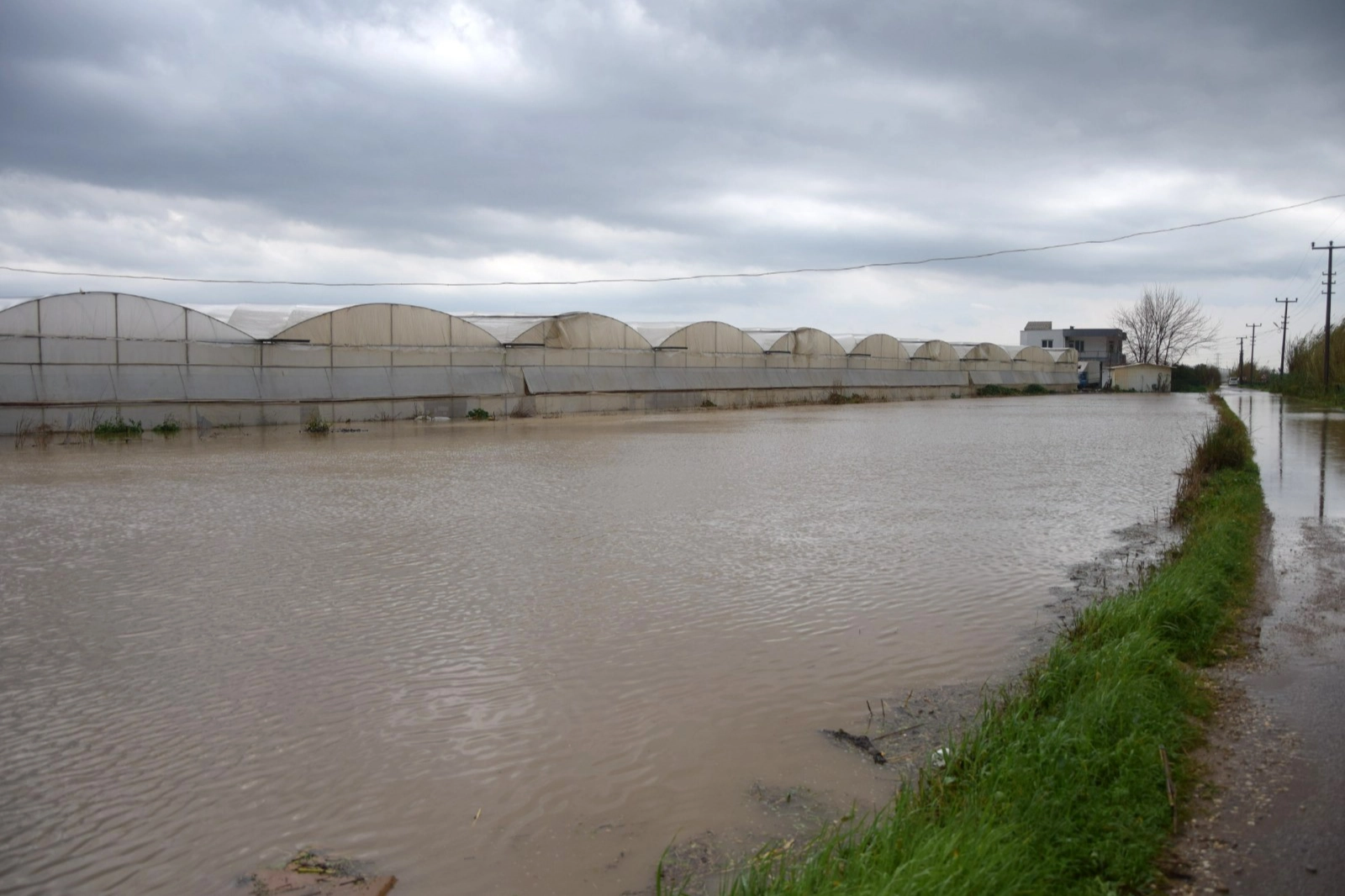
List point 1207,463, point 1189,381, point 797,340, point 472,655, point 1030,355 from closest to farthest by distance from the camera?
point 472,655, point 1207,463, point 797,340, point 1030,355, point 1189,381

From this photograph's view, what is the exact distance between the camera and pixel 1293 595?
25.4ft

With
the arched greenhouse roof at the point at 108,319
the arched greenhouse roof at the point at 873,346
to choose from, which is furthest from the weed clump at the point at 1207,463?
the arched greenhouse roof at the point at 873,346

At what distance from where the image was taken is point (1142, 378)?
73500 millimetres

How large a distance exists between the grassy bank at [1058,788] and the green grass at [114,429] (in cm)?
2359

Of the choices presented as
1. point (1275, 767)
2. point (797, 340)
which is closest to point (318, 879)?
point (1275, 767)

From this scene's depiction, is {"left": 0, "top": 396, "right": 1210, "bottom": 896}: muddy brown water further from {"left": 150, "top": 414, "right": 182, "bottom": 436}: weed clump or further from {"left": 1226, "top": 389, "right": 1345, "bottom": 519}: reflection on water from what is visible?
{"left": 150, "top": 414, "right": 182, "bottom": 436}: weed clump

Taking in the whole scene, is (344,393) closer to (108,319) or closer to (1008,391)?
(108,319)

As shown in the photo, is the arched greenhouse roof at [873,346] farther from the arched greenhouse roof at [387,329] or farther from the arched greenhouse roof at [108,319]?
the arched greenhouse roof at [108,319]

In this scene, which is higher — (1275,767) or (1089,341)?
(1089,341)

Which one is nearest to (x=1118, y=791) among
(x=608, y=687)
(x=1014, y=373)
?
(x=608, y=687)

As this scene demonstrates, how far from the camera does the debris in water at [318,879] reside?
3.76 metres

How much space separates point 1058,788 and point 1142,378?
77226 millimetres

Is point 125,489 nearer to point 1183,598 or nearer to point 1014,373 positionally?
point 1183,598

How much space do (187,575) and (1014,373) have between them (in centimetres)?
6480
